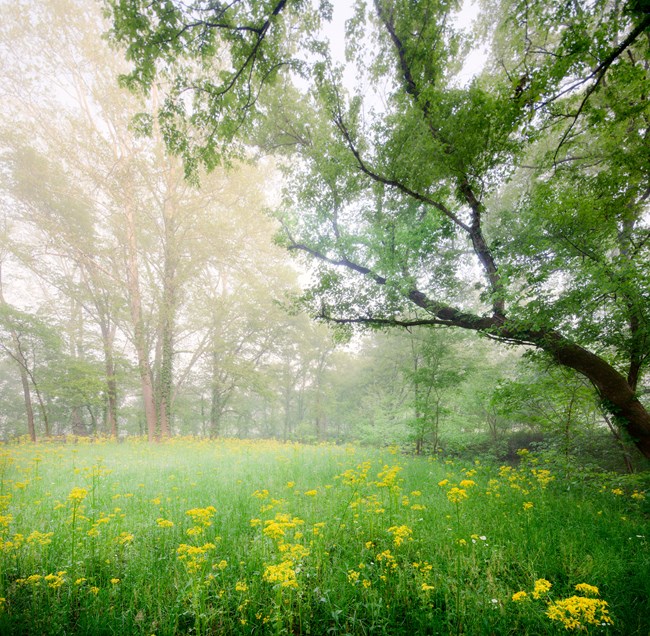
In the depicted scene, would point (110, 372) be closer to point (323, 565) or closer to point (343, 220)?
point (343, 220)

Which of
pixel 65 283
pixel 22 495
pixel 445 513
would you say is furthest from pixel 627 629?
pixel 65 283

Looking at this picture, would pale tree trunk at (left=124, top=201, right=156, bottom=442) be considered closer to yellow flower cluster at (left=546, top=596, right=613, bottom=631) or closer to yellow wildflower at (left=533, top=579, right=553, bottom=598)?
yellow wildflower at (left=533, top=579, right=553, bottom=598)

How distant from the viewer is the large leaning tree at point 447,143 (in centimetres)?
397

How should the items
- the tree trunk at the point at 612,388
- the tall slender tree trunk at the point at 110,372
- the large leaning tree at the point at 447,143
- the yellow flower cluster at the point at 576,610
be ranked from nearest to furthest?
the yellow flower cluster at the point at 576,610 → the large leaning tree at the point at 447,143 → the tree trunk at the point at 612,388 → the tall slender tree trunk at the point at 110,372

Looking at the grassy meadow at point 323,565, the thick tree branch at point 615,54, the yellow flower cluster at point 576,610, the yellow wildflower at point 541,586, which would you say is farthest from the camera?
the thick tree branch at point 615,54

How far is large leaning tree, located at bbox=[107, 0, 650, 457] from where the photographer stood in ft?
13.0

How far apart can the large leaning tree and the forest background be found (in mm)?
58

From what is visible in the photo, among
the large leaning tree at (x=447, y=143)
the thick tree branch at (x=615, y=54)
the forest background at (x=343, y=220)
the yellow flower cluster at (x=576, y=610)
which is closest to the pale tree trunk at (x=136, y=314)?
the forest background at (x=343, y=220)

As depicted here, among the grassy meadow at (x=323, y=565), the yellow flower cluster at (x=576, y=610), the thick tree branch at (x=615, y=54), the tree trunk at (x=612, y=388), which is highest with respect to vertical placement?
the thick tree branch at (x=615, y=54)

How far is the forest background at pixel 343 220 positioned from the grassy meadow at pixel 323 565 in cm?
328

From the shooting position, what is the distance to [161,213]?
48.9 ft

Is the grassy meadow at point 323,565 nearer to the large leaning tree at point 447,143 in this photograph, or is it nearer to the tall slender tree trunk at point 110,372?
the large leaning tree at point 447,143

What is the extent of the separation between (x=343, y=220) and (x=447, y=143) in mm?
3752

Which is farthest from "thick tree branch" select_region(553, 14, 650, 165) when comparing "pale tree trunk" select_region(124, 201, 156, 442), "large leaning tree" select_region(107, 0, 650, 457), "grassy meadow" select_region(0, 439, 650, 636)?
"pale tree trunk" select_region(124, 201, 156, 442)
